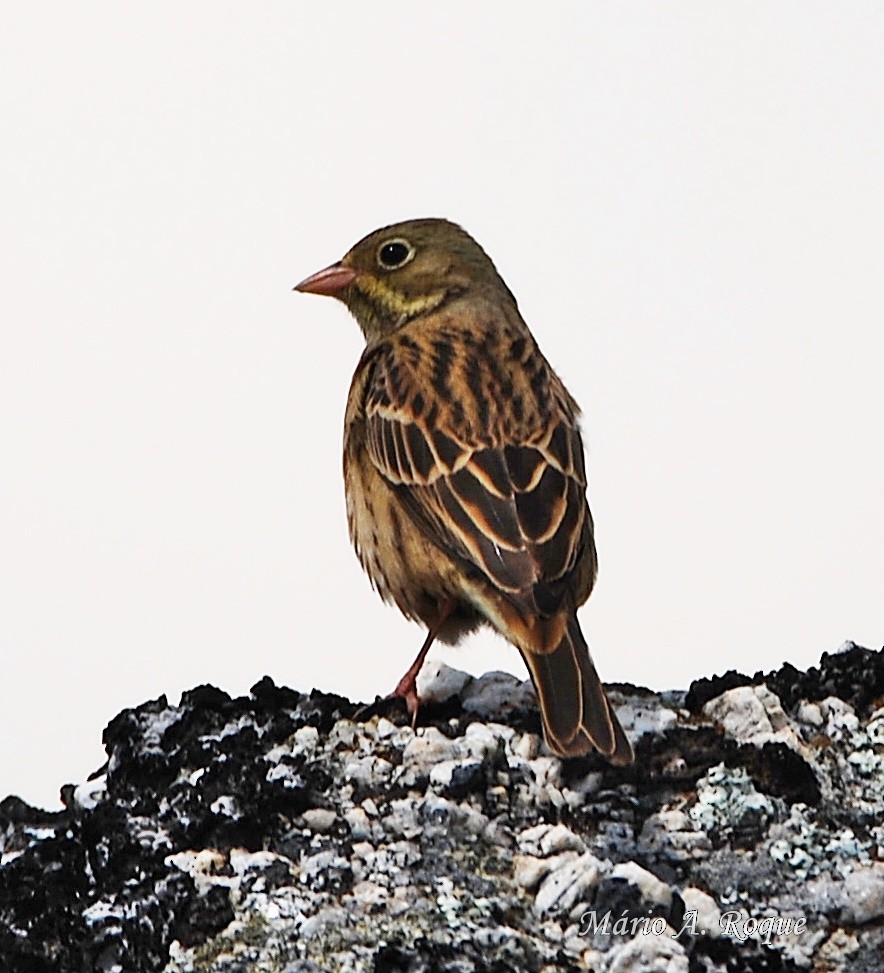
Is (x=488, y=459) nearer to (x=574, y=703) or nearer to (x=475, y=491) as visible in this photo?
(x=475, y=491)

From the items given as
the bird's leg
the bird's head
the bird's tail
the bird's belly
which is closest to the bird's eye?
the bird's head

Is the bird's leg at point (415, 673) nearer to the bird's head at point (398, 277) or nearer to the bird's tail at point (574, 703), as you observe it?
the bird's tail at point (574, 703)

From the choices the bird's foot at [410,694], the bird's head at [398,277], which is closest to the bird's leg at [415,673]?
the bird's foot at [410,694]

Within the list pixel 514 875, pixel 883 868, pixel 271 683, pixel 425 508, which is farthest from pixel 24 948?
pixel 425 508

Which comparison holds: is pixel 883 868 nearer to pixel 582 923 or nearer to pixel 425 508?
pixel 582 923

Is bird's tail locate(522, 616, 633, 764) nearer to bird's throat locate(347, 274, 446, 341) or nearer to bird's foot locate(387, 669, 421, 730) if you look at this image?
bird's foot locate(387, 669, 421, 730)

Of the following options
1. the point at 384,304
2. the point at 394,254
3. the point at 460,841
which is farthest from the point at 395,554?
the point at 460,841
